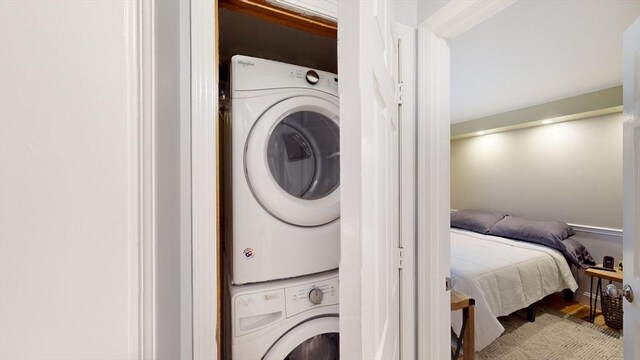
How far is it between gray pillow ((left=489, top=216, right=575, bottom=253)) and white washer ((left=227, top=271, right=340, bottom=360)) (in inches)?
120

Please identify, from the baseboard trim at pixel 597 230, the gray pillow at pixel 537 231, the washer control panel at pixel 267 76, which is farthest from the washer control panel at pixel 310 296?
the baseboard trim at pixel 597 230

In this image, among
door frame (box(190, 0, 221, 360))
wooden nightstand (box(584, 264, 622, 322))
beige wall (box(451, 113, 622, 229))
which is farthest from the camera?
beige wall (box(451, 113, 622, 229))

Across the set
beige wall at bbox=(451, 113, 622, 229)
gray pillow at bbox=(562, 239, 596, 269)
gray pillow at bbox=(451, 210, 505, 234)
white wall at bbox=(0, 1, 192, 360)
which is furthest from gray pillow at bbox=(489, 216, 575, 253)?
white wall at bbox=(0, 1, 192, 360)

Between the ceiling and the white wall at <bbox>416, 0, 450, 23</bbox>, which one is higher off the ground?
the ceiling

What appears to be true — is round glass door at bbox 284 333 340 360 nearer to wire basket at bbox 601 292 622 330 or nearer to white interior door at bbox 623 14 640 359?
white interior door at bbox 623 14 640 359

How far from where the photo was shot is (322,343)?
1.16 metres

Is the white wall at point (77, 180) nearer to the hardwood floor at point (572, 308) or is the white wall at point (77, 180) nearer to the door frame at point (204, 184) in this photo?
the door frame at point (204, 184)

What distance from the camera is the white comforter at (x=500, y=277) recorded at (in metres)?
1.92

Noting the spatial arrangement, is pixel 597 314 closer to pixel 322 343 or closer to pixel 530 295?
pixel 530 295

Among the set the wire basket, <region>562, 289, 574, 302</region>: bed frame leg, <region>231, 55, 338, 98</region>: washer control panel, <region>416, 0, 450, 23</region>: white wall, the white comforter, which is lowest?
<region>562, 289, 574, 302</region>: bed frame leg

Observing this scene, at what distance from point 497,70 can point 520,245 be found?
6.55ft

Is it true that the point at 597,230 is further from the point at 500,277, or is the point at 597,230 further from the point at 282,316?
the point at 282,316

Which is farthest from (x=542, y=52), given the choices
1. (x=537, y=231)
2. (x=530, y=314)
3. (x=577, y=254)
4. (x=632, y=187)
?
(x=530, y=314)

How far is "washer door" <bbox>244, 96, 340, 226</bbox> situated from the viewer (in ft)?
3.18
